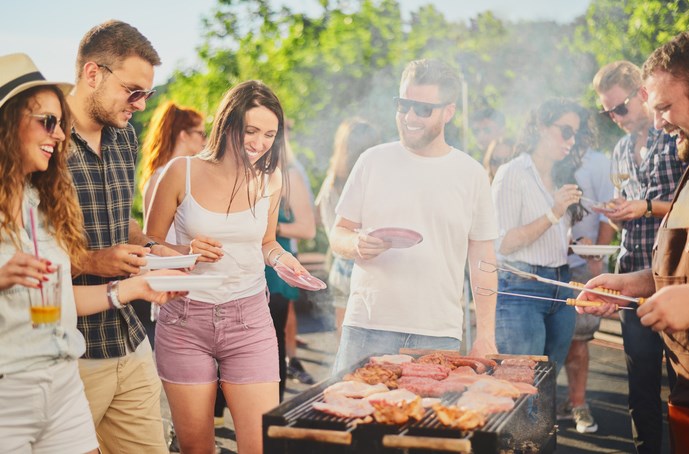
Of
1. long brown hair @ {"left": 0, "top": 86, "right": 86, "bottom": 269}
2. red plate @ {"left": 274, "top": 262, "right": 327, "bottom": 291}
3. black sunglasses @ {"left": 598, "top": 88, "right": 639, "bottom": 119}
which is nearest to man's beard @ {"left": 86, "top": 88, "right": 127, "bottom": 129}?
long brown hair @ {"left": 0, "top": 86, "right": 86, "bottom": 269}

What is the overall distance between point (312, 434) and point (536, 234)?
2.90 metres

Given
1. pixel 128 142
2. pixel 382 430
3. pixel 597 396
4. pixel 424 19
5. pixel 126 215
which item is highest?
pixel 424 19

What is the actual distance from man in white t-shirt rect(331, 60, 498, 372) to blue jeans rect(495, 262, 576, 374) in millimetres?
1130

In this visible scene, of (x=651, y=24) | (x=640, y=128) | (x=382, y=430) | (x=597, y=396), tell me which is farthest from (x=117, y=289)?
(x=651, y=24)

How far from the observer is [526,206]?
5402mm

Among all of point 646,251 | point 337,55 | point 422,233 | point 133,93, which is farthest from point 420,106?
point 337,55

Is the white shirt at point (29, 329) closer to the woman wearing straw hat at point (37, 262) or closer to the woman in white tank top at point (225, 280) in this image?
the woman wearing straw hat at point (37, 262)

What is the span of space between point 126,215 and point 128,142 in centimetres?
36

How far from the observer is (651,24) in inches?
330

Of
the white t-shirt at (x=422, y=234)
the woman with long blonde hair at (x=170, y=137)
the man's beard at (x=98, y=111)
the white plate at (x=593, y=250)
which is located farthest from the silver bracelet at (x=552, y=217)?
the man's beard at (x=98, y=111)

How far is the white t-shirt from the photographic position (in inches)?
162

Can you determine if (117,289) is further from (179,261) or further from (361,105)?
(361,105)

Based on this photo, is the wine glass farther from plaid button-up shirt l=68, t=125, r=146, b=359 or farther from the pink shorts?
plaid button-up shirt l=68, t=125, r=146, b=359

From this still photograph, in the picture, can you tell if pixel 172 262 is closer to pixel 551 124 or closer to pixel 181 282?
pixel 181 282
